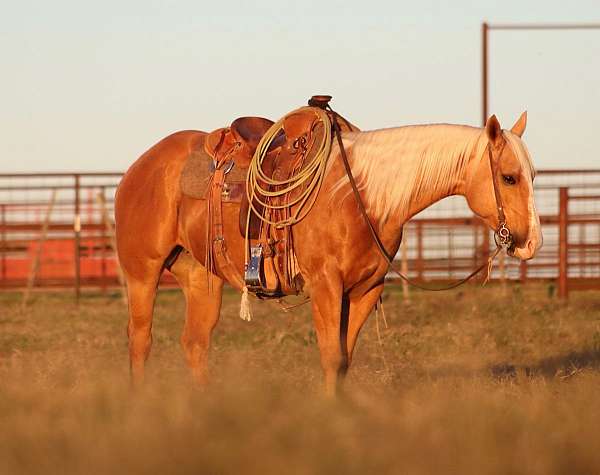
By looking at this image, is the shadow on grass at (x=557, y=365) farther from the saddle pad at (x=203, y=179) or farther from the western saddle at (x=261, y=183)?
the saddle pad at (x=203, y=179)

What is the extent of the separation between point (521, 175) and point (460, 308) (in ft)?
26.7

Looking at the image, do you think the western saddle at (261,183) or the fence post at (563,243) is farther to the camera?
the fence post at (563,243)

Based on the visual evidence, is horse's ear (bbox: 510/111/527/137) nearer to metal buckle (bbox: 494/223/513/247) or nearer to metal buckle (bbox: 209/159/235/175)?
metal buckle (bbox: 494/223/513/247)

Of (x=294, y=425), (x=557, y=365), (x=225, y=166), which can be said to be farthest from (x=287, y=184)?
(x=557, y=365)

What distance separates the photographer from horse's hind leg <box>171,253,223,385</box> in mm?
7551

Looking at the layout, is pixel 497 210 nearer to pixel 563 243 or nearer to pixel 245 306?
pixel 245 306

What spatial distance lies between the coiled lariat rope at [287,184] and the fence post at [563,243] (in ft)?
33.3

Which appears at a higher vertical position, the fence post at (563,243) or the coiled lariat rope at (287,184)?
the coiled lariat rope at (287,184)

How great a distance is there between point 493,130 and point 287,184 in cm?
128

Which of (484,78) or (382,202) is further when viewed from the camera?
(484,78)

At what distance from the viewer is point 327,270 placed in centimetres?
628

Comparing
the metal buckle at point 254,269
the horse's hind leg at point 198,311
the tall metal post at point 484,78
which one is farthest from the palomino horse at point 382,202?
the tall metal post at point 484,78

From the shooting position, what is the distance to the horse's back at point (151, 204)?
7570mm

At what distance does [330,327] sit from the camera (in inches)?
246
